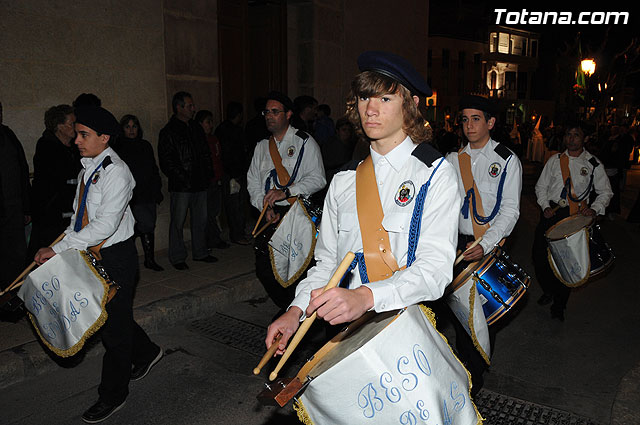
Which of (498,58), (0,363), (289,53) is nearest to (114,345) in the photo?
(0,363)

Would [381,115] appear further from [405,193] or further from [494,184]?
[494,184]

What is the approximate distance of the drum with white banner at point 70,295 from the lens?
3676 mm

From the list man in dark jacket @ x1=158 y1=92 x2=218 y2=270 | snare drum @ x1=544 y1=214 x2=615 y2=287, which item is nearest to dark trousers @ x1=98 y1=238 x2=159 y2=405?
man in dark jacket @ x1=158 y1=92 x2=218 y2=270

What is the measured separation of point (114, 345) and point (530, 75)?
6725 centimetres

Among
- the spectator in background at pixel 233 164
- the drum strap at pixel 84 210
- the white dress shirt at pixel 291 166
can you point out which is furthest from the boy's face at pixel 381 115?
the spectator in background at pixel 233 164

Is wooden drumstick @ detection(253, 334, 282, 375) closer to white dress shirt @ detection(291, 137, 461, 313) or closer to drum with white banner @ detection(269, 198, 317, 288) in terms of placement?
white dress shirt @ detection(291, 137, 461, 313)

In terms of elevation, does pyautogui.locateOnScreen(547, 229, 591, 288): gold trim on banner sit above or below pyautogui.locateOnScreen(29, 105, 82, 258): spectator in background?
below

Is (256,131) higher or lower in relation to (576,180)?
higher

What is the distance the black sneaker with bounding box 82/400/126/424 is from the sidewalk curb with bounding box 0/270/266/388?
1018mm

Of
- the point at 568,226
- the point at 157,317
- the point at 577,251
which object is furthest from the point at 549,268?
the point at 157,317

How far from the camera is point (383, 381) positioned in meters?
1.96

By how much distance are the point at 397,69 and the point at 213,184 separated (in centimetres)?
617

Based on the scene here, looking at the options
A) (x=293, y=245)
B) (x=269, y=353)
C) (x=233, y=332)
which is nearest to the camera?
(x=269, y=353)
